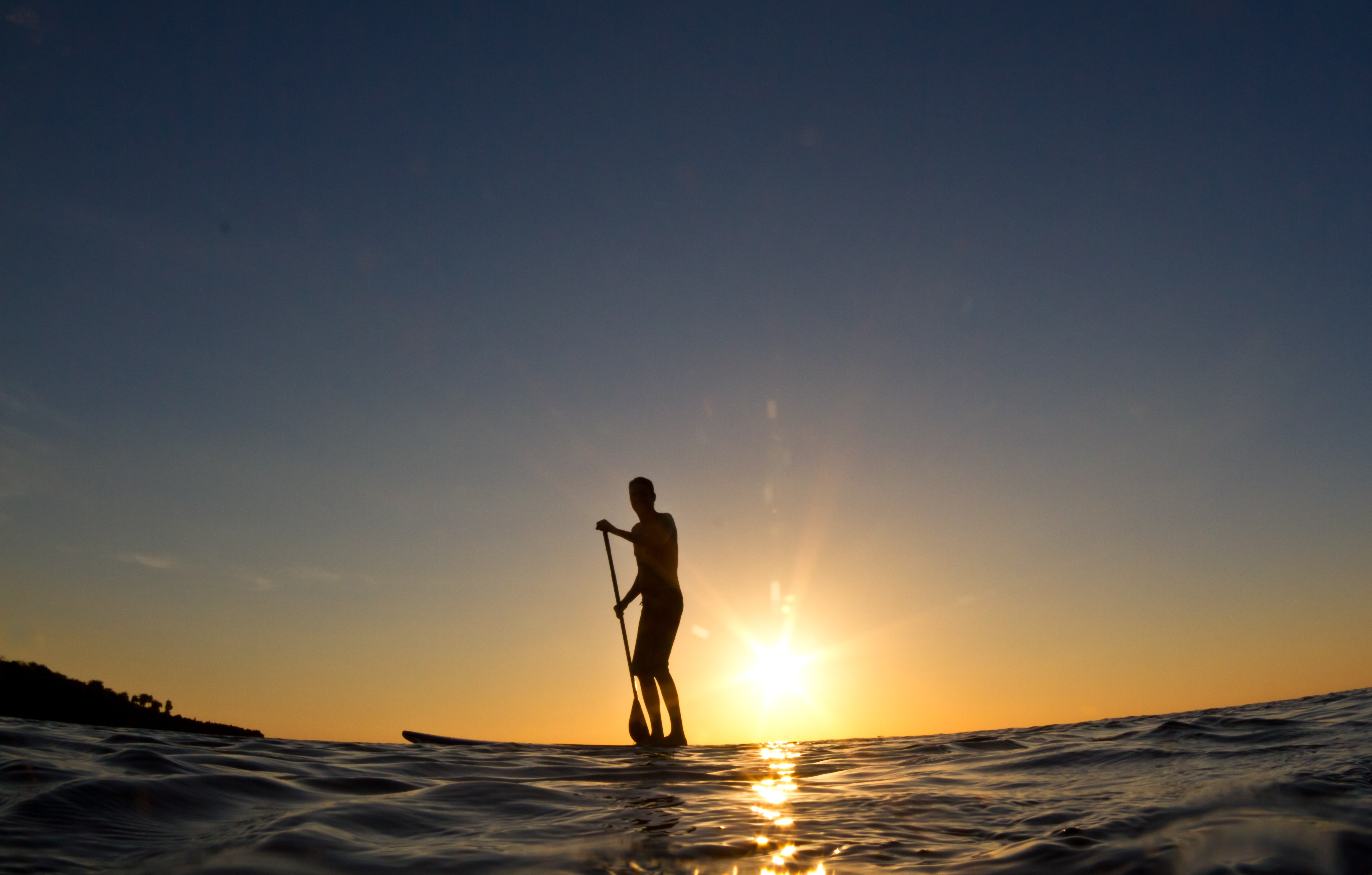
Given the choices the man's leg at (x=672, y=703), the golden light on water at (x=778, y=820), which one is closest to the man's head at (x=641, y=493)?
the man's leg at (x=672, y=703)

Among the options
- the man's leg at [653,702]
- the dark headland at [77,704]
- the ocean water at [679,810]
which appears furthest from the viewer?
the man's leg at [653,702]

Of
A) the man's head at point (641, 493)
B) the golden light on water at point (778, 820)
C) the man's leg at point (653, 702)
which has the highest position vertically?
the man's head at point (641, 493)

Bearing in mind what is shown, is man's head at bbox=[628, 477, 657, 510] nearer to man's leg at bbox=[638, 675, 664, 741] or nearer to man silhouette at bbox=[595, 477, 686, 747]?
man silhouette at bbox=[595, 477, 686, 747]

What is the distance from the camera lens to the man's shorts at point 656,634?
8.32 m

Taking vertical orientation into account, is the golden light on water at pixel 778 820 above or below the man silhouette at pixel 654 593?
below

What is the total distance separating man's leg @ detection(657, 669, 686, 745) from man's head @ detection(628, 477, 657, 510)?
1.75 meters

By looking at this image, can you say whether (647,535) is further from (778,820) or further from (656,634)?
(778,820)

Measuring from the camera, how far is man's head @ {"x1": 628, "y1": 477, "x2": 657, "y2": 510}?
8500mm

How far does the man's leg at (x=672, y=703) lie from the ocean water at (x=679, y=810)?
327 centimetres

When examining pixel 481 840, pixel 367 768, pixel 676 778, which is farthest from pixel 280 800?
pixel 676 778

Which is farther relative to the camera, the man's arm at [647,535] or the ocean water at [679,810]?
the man's arm at [647,535]

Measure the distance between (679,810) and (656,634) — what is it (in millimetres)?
5362

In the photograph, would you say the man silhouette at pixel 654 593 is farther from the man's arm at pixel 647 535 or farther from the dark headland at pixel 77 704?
the dark headland at pixel 77 704

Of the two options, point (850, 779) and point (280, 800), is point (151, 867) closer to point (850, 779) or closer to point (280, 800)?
point (280, 800)
